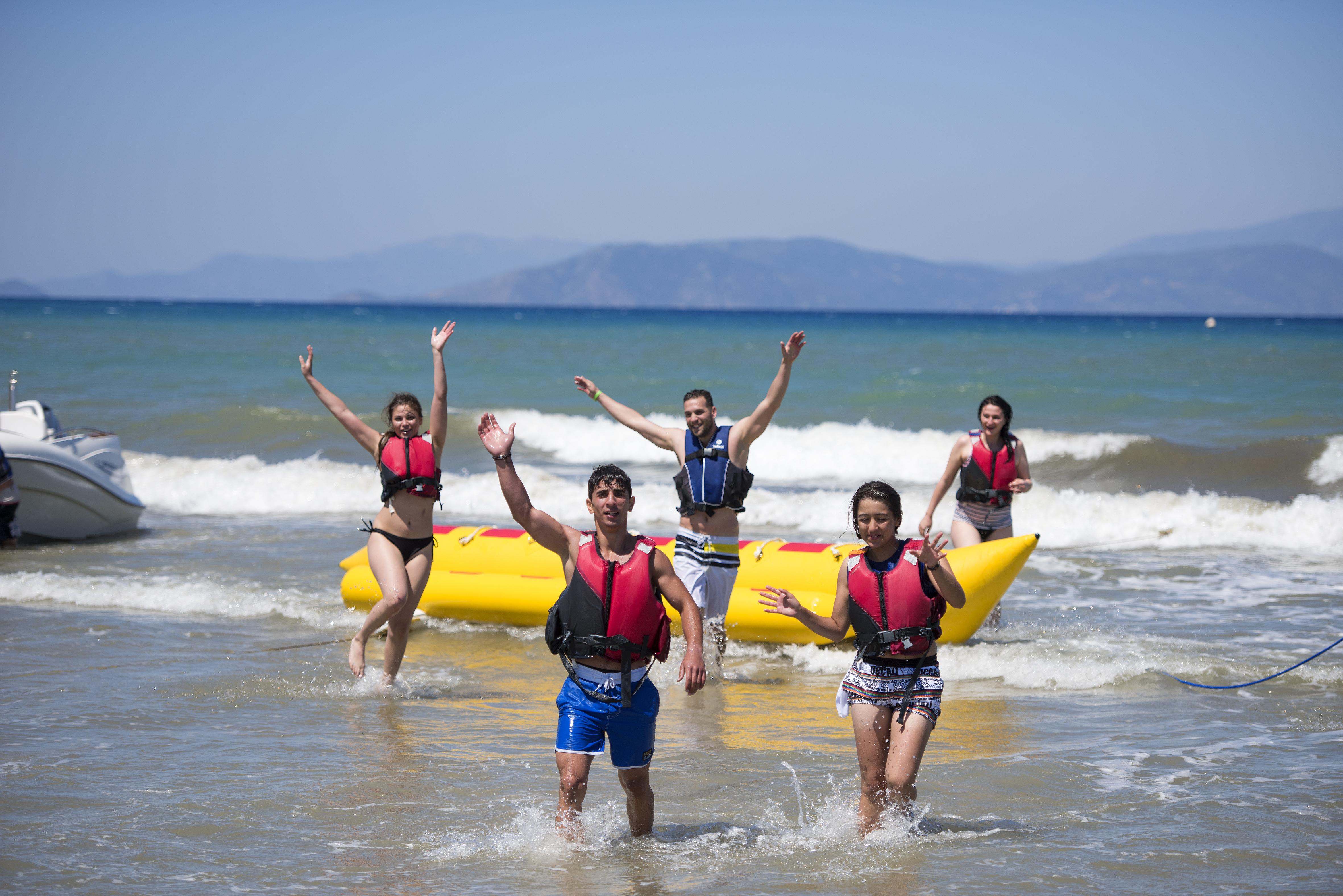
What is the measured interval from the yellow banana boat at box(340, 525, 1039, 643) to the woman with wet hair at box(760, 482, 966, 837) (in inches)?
120

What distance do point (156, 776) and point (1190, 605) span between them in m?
7.28

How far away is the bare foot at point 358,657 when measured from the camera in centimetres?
623

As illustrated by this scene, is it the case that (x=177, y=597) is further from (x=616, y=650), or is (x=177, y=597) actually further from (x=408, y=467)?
(x=616, y=650)

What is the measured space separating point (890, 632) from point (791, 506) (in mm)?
9192

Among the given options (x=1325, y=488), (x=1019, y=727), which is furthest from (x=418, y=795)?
(x=1325, y=488)

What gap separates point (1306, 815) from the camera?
4.70m

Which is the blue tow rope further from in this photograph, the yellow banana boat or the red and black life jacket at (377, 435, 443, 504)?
the red and black life jacket at (377, 435, 443, 504)

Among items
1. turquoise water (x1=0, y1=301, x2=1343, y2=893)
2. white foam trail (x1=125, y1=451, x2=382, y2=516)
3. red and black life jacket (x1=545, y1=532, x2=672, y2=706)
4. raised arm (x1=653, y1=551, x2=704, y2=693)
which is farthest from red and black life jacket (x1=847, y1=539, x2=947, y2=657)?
white foam trail (x1=125, y1=451, x2=382, y2=516)

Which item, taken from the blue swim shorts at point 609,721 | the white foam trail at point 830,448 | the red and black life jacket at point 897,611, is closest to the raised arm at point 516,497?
the blue swim shorts at point 609,721

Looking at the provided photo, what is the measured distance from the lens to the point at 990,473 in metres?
7.42

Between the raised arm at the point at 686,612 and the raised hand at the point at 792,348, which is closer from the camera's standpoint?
the raised arm at the point at 686,612

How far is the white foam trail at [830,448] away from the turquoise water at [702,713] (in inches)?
4.4

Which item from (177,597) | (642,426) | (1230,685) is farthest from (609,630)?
(177,597)

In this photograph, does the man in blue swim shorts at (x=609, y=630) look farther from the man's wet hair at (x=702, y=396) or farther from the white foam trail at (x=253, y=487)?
the white foam trail at (x=253, y=487)
